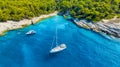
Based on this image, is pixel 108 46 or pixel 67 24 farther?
pixel 67 24

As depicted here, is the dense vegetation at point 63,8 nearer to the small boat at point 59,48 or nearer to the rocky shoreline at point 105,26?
the rocky shoreline at point 105,26

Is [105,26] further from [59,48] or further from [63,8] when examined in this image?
[63,8]

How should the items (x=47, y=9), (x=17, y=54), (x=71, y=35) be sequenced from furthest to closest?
(x=47, y=9)
(x=71, y=35)
(x=17, y=54)

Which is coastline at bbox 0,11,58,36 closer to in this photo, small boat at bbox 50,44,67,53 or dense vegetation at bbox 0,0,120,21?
dense vegetation at bbox 0,0,120,21

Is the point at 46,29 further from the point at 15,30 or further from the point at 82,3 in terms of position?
the point at 82,3

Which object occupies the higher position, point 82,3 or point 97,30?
point 82,3

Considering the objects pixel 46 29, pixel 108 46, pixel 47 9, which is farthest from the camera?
pixel 47 9

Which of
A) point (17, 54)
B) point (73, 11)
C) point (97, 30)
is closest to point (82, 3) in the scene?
point (73, 11)

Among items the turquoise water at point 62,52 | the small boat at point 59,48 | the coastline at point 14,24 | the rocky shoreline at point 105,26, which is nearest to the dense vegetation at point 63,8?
the coastline at point 14,24

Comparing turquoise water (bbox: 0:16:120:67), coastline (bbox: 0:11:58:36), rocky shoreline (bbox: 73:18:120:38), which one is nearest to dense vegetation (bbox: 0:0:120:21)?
coastline (bbox: 0:11:58:36)
